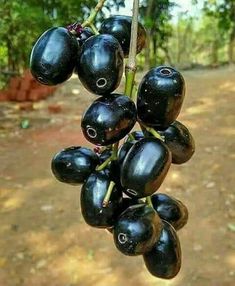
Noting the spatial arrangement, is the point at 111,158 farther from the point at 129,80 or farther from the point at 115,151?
the point at 129,80

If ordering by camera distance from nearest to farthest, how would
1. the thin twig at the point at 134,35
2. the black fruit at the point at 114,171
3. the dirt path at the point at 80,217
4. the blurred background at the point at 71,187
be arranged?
the thin twig at the point at 134,35, the black fruit at the point at 114,171, the blurred background at the point at 71,187, the dirt path at the point at 80,217

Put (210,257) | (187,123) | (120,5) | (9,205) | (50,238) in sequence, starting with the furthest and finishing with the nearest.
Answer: (187,123) < (9,205) < (50,238) < (210,257) < (120,5)

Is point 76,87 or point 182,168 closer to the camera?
point 182,168

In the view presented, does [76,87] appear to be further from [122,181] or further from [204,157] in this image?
[122,181]

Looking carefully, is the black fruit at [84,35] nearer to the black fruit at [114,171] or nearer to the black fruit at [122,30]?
the black fruit at [122,30]

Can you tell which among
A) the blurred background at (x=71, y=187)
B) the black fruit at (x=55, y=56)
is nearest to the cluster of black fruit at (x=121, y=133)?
the black fruit at (x=55, y=56)

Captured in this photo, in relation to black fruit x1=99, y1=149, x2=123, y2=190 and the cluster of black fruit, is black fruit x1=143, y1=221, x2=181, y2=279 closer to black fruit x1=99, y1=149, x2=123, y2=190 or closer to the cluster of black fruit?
the cluster of black fruit

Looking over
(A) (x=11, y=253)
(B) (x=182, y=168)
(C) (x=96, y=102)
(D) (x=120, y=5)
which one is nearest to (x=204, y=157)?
(B) (x=182, y=168)
